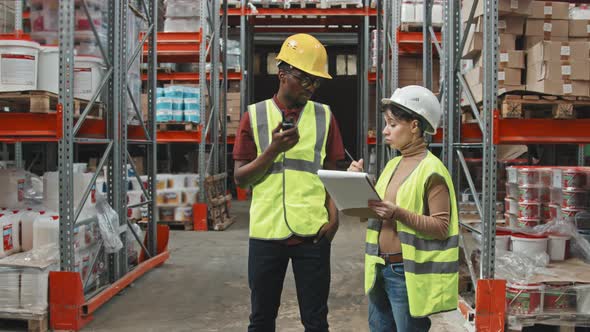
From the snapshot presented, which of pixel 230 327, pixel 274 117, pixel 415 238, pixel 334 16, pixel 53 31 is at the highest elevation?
pixel 334 16

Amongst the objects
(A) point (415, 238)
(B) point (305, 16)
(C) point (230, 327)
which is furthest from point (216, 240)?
(B) point (305, 16)

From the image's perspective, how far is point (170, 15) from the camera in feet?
32.4

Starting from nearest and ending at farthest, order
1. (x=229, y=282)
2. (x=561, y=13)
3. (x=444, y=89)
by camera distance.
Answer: (x=561, y=13)
(x=444, y=89)
(x=229, y=282)

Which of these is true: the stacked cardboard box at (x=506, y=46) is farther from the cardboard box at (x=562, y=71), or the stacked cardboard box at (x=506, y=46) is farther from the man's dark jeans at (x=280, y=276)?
the man's dark jeans at (x=280, y=276)

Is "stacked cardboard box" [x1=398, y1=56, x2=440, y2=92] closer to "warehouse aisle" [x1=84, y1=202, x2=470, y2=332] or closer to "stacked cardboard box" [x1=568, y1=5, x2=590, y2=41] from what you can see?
"warehouse aisle" [x1=84, y1=202, x2=470, y2=332]

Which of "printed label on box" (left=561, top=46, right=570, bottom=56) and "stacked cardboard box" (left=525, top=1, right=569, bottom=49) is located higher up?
"stacked cardboard box" (left=525, top=1, right=569, bottom=49)

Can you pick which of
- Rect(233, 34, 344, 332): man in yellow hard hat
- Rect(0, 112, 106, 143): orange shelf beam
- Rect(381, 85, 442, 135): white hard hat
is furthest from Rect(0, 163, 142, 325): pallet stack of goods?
Rect(381, 85, 442, 135): white hard hat

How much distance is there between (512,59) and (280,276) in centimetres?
294

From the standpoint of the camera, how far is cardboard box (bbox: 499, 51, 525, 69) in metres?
4.57

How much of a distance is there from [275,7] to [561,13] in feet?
29.6

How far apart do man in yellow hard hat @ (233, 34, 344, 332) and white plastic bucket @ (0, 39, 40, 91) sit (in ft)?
7.96

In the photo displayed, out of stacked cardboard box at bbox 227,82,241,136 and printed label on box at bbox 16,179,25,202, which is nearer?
printed label on box at bbox 16,179,25,202

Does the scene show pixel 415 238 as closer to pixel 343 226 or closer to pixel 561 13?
pixel 561 13

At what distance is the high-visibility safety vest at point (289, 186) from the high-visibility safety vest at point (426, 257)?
44 cm
